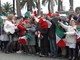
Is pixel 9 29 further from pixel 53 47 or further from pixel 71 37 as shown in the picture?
pixel 71 37

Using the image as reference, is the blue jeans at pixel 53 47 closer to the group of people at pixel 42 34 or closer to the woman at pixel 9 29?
the group of people at pixel 42 34

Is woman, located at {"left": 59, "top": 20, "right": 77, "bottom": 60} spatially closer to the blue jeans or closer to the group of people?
the group of people

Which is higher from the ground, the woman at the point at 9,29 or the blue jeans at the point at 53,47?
the woman at the point at 9,29

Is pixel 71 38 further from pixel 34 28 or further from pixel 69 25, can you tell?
pixel 34 28

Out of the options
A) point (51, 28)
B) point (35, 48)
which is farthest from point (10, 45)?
point (51, 28)

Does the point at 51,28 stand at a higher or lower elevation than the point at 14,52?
higher

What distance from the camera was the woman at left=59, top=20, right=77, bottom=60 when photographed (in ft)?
39.9

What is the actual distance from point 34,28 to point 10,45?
1737mm

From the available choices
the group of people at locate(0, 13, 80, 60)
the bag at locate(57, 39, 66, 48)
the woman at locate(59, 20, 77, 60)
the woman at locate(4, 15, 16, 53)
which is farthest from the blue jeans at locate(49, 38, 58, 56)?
the woman at locate(4, 15, 16, 53)

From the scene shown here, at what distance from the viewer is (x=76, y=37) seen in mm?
12086

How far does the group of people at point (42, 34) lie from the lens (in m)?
12.3

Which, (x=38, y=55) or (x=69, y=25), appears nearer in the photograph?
(x=69, y=25)

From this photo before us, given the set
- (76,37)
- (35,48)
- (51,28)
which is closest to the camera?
(76,37)

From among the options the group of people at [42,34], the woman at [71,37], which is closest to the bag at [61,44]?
the group of people at [42,34]
